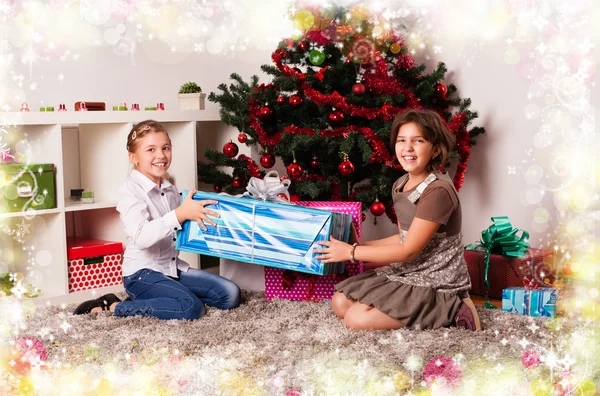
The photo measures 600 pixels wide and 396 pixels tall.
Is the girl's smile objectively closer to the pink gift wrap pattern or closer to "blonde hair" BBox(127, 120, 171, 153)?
"blonde hair" BBox(127, 120, 171, 153)

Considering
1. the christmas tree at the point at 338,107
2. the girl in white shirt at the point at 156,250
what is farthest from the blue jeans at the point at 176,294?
the christmas tree at the point at 338,107

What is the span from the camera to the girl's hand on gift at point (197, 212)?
2.03m

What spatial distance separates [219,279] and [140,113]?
688mm

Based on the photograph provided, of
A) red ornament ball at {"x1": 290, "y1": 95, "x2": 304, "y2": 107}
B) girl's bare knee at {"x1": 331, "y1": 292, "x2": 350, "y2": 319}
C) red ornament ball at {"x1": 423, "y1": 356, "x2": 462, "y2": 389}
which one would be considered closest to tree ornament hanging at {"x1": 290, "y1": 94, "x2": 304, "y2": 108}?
red ornament ball at {"x1": 290, "y1": 95, "x2": 304, "y2": 107}

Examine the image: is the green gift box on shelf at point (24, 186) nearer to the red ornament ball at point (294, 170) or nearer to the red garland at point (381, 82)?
the red ornament ball at point (294, 170)

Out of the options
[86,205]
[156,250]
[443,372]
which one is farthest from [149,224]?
[443,372]

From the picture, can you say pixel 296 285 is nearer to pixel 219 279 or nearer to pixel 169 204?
pixel 219 279

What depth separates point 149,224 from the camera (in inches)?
81.7

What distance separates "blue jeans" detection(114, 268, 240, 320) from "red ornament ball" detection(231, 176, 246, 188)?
0.41m

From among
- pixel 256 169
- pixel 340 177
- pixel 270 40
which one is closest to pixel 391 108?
pixel 340 177

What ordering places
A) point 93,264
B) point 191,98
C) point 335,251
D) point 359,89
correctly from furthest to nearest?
point 191,98 < point 93,264 < point 359,89 < point 335,251

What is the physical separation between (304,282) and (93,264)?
2.49 feet

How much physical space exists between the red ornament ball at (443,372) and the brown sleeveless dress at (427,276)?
28 cm

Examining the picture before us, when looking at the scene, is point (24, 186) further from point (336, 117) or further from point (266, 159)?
point (336, 117)
